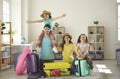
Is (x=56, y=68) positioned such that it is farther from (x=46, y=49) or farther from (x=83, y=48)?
(x=83, y=48)

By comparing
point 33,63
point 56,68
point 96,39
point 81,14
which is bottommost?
point 56,68

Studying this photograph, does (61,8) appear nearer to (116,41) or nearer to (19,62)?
(116,41)

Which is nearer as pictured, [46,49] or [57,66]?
[57,66]

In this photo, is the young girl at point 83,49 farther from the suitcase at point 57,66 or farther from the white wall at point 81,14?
the white wall at point 81,14

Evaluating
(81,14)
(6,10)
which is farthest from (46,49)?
(81,14)

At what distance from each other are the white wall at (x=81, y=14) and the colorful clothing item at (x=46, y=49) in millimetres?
5009

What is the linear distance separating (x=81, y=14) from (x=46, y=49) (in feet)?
17.3

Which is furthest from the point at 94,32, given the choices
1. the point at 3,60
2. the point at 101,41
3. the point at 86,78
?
the point at 86,78

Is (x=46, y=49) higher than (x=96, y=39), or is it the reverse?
(x=96, y=39)

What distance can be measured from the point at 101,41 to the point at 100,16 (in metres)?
1.13

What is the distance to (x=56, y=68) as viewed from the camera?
6461 mm

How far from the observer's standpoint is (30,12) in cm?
1185

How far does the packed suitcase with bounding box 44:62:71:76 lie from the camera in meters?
6.42

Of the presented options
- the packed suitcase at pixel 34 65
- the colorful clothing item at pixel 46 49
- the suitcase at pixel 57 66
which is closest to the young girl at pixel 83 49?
the suitcase at pixel 57 66
